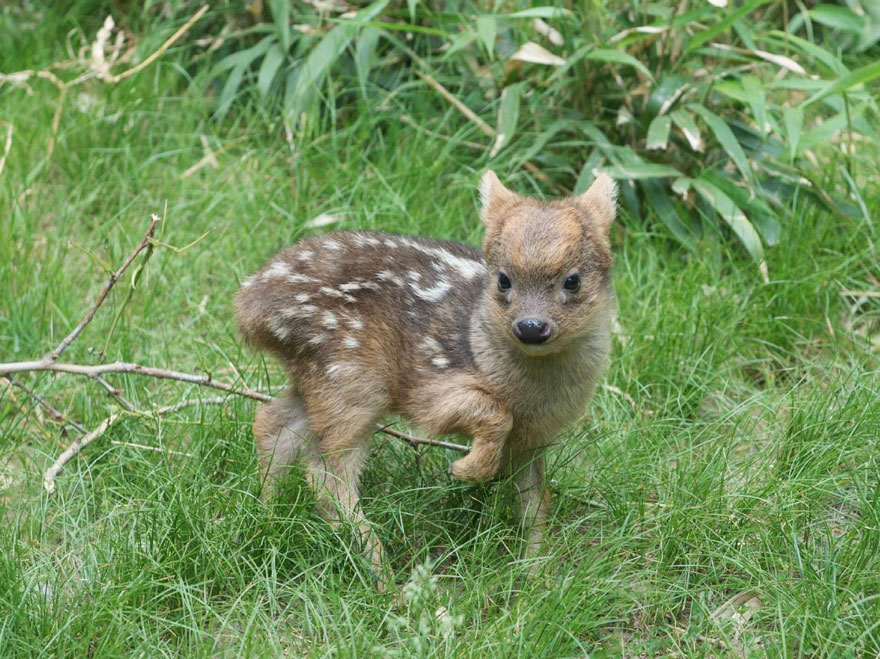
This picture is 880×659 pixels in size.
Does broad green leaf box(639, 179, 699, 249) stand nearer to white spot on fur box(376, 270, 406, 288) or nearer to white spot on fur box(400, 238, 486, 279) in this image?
white spot on fur box(400, 238, 486, 279)

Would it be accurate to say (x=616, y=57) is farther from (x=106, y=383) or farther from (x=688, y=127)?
(x=106, y=383)

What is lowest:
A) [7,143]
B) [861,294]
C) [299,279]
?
[861,294]

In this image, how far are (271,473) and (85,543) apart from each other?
69cm

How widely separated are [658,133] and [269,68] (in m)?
2.16

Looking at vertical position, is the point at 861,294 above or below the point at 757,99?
below

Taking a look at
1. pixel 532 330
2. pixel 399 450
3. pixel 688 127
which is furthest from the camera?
pixel 688 127

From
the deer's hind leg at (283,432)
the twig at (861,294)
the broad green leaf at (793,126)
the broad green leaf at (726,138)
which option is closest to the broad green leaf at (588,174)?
the broad green leaf at (726,138)

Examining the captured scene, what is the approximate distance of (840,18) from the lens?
20.6ft

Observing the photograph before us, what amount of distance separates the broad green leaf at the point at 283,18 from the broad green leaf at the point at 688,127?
207 cm

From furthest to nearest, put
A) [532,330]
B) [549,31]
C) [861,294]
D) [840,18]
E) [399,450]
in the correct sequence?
1. [840,18]
2. [549,31]
3. [861,294]
4. [399,450]
5. [532,330]

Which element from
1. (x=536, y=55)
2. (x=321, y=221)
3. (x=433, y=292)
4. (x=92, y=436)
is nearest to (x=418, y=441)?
(x=433, y=292)

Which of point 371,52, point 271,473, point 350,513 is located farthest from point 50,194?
point 350,513

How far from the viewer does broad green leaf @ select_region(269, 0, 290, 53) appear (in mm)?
6410

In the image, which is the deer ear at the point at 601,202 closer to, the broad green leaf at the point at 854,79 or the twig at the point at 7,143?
the broad green leaf at the point at 854,79
